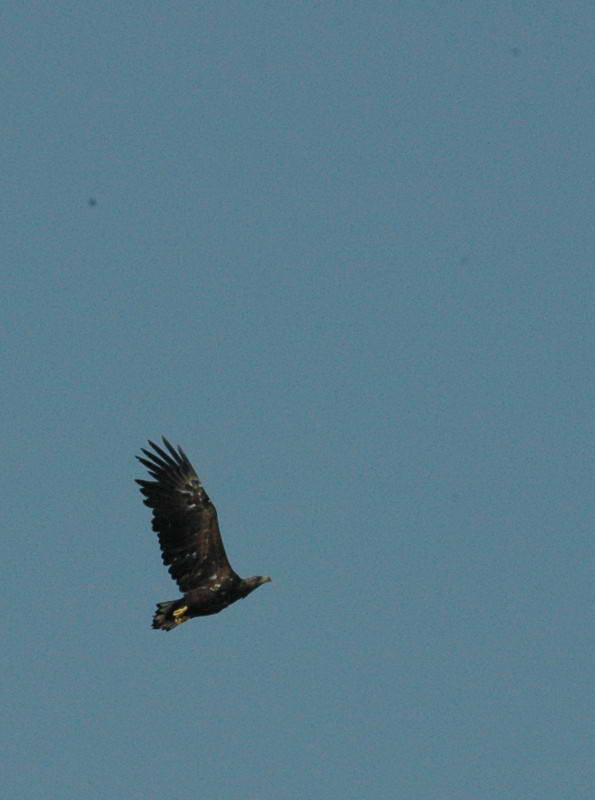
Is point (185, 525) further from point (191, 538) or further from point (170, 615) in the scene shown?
point (170, 615)

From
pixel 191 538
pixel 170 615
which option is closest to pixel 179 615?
pixel 170 615

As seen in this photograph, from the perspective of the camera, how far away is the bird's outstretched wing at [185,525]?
75.3 ft

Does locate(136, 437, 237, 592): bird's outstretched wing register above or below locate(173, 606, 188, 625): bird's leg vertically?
above

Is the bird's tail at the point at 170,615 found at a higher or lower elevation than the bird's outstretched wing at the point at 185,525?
lower

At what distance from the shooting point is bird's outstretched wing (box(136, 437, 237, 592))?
75.3 ft

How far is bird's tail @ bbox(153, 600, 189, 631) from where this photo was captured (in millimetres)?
22030

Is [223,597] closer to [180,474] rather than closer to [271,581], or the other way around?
[271,581]

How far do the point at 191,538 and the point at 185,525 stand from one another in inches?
13.1

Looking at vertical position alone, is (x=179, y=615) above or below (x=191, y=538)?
below

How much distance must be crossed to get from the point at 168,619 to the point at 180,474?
132 inches

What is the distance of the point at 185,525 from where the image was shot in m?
23.1

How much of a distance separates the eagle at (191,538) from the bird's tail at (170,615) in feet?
1.54

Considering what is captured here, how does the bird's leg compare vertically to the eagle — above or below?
below

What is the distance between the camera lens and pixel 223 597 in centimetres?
2278
